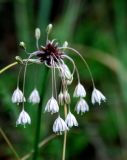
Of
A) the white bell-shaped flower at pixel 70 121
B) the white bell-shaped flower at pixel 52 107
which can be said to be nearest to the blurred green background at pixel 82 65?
the white bell-shaped flower at pixel 70 121

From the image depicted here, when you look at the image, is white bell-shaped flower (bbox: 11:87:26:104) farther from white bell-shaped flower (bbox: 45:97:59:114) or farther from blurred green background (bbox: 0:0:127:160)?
blurred green background (bbox: 0:0:127:160)

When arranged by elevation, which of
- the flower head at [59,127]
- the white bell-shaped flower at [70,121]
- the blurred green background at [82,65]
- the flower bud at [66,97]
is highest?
the blurred green background at [82,65]

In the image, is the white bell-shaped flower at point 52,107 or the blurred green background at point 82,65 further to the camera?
the blurred green background at point 82,65

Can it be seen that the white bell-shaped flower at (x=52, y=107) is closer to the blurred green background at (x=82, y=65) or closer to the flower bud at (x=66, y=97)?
the flower bud at (x=66, y=97)

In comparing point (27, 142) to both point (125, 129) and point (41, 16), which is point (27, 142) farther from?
point (41, 16)

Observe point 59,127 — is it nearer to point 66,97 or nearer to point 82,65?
point 66,97

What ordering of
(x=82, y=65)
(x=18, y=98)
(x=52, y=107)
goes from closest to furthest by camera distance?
(x=52, y=107)
(x=18, y=98)
(x=82, y=65)

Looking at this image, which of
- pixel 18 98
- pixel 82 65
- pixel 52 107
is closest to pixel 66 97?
pixel 52 107

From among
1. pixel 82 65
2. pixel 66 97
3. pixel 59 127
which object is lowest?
pixel 59 127
